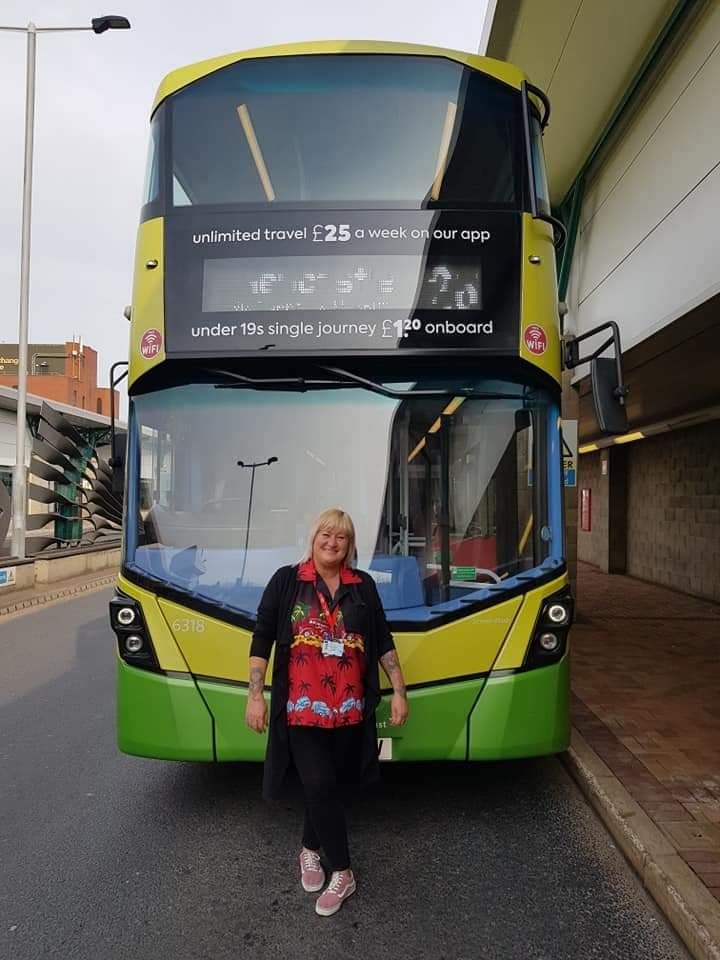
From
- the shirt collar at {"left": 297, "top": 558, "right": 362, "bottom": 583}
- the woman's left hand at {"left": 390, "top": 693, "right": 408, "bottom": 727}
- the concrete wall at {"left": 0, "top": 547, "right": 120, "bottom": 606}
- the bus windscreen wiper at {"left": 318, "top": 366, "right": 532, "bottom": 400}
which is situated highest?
the bus windscreen wiper at {"left": 318, "top": 366, "right": 532, "bottom": 400}

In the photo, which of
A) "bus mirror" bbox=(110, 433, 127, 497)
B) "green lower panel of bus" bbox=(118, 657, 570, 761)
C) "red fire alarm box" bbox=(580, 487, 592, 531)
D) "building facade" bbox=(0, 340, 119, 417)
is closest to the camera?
"green lower panel of bus" bbox=(118, 657, 570, 761)

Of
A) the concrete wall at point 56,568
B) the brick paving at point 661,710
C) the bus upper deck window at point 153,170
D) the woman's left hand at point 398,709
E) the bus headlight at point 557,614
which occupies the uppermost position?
the bus upper deck window at point 153,170

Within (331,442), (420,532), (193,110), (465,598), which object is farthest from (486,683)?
(193,110)

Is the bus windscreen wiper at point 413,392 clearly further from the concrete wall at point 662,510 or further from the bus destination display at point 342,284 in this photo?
the concrete wall at point 662,510

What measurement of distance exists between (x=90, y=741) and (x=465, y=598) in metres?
3.20

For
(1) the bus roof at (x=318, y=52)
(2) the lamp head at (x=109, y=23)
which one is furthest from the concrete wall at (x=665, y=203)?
(2) the lamp head at (x=109, y=23)

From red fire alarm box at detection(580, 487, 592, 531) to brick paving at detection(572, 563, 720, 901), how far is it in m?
6.74

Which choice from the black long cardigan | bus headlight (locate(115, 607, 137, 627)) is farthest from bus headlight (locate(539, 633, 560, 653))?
bus headlight (locate(115, 607, 137, 627))

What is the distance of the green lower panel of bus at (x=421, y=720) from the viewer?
3.79 m

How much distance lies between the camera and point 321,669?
10.4 ft

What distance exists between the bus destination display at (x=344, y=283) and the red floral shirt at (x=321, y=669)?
4.65 feet

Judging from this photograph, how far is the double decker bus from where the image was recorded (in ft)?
12.6

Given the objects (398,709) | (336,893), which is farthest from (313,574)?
(336,893)

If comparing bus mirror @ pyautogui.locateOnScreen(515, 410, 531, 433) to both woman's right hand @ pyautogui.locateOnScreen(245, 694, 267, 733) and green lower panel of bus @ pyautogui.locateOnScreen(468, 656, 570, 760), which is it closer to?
green lower panel of bus @ pyautogui.locateOnScreen(468, 656, 570, 760)
